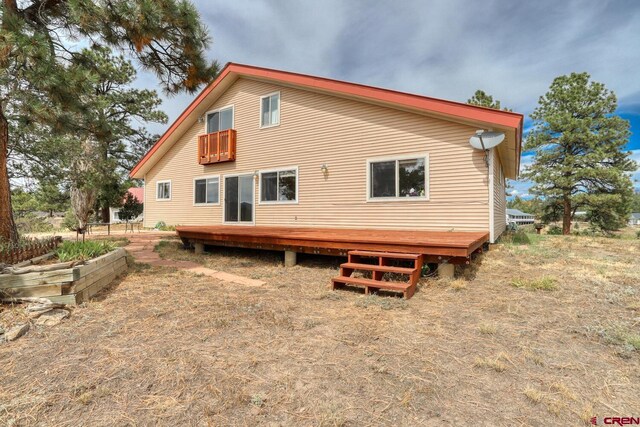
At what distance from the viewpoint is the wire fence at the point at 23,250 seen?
3805mm

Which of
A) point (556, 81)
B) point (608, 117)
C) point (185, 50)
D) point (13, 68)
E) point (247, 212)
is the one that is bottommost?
point (247, 212)

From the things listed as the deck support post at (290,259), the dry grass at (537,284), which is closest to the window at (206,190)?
the deck support post at (290,259)

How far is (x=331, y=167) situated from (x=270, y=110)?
3.20 metres

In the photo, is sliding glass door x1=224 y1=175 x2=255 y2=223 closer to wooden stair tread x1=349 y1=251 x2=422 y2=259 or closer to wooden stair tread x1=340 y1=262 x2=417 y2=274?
wooden stair tread x1=349 y1=251 x2=422 y2=259

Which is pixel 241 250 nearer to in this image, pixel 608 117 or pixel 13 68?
pixel 13 68

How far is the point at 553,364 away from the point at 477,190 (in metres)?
4.80

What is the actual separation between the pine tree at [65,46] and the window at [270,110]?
398 cm

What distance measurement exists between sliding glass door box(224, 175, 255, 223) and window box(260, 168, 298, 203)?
502 mm

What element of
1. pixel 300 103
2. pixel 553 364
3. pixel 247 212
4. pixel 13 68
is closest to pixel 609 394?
pixel 553 364

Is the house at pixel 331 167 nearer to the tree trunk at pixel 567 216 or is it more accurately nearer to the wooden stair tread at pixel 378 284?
the wooden stair tread at pixel 378 284

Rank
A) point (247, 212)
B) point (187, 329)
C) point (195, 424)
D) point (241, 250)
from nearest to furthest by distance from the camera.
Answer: point (195, 424) < point (187, 329) < point (241, 250) < point (247, 212)

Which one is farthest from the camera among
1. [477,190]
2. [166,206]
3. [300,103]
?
[166,206]

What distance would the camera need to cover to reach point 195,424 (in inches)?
65.6

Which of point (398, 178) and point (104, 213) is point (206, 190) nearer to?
point (398, 178)
